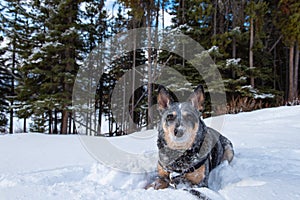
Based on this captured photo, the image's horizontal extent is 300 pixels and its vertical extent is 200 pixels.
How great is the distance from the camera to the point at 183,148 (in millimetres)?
1756

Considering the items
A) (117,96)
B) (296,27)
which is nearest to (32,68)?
(117,96)

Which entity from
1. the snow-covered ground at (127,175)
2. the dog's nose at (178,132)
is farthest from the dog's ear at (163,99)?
the snow-covered ground at (127,175)

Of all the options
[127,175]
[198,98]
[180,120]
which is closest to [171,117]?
[180,120]

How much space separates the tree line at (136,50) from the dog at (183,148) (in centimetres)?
700

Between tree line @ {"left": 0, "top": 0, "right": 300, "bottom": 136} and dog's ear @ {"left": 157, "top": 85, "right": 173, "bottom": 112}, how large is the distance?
688cm

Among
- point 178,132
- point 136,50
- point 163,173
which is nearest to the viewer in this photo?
point 178,132

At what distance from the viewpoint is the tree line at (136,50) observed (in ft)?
34.0

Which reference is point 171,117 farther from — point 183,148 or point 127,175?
point 127,175

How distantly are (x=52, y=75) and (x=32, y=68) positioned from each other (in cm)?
166

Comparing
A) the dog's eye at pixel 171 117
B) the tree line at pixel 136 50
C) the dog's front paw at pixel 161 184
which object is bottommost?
the dog's front paw at pixel 161 184

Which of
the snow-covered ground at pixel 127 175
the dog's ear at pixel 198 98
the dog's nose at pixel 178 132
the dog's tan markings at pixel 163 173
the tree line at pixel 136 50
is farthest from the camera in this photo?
the tree line at pixel 136 50

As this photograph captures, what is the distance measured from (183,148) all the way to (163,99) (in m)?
0.53

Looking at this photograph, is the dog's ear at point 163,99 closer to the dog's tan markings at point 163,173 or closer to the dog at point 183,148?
the dog at point 183,148

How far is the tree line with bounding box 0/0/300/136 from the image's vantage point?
10.4m
